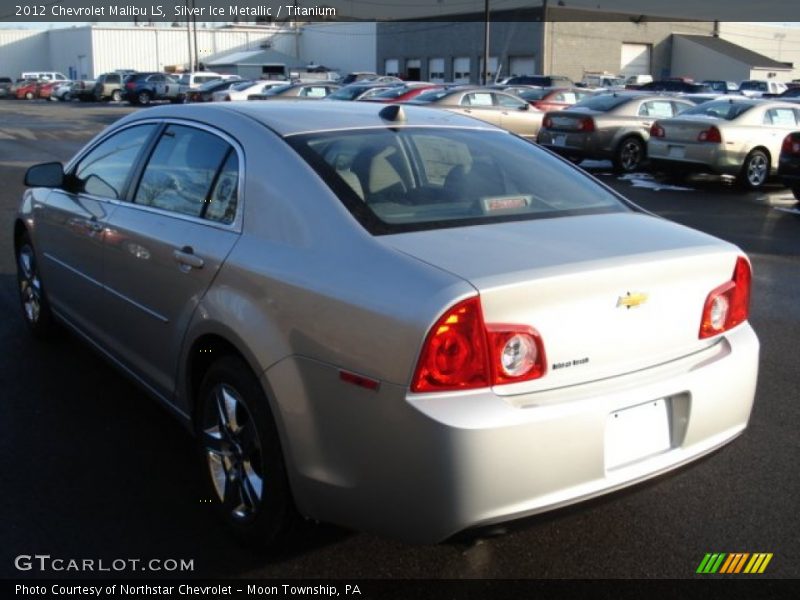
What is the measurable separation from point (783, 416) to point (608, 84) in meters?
41.8

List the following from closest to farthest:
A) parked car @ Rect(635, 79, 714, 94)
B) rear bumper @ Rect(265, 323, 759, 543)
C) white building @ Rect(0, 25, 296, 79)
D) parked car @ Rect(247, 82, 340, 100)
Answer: rear bumper @ Rect(265, 323, 759, 543)
parked car @ Rect(247, 82, 340, 100)
parked car @ Rect(635, 79, 714, 94)
white building @ Rect(0, 25, 296, 79)

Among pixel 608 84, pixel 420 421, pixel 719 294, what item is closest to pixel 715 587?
pixel 719 294

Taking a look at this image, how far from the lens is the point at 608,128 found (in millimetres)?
16547

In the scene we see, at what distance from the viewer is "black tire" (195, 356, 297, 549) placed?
3.04 m

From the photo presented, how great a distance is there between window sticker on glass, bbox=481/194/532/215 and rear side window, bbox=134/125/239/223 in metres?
1.00

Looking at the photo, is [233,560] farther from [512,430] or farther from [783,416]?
[783,416]

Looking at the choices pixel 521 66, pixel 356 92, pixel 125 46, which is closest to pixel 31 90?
pixel 125 46

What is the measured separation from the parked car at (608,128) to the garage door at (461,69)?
46684mm

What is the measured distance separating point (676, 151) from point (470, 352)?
13.4m

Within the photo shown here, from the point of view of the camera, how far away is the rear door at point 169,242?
11.4 feet

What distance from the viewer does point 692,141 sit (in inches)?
575

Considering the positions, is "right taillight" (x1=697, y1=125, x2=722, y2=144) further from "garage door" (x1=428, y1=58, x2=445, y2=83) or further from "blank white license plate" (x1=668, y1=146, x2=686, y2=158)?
"garage door" (x1=428, y1=58, x2=445, y2=83)

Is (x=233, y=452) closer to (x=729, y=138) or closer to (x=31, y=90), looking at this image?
(x=729, y=138)

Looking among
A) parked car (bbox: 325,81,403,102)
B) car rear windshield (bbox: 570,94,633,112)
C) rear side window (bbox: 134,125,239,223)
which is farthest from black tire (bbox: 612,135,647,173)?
rear side window (bbox: 134,125,239,223)
